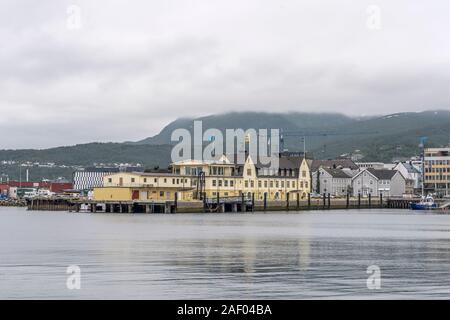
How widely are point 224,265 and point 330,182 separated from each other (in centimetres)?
15026

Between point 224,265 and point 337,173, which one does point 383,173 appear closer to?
point 337,173

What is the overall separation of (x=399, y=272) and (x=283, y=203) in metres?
103

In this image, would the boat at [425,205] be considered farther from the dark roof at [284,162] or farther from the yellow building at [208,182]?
the yellow building at [208,182]

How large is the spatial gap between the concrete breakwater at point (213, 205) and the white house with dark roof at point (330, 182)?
19.9 meters

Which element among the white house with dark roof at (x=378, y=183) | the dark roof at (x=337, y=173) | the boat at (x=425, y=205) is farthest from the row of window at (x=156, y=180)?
the dark roof at (x=337, y=173)

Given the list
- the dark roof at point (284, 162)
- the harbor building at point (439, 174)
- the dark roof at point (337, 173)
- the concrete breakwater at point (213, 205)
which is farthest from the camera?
the harbor building at point (439, 174)

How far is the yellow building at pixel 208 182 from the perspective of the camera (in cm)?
12600

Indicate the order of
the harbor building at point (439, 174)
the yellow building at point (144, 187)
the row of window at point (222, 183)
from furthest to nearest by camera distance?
1. the harbor building at point (439, 174)
2. the row of window at point (222, 183)
3. the yellow building at point (144, 187)

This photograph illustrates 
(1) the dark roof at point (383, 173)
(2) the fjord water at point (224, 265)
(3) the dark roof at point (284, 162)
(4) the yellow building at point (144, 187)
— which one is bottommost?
(2) the fjord water at point (224, 265)

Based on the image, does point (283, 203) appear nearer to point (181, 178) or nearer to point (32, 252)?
point (181, 178)

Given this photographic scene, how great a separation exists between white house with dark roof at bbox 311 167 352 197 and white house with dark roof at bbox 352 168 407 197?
92.1 inches

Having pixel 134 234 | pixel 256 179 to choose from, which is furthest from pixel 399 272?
pixel 256 179

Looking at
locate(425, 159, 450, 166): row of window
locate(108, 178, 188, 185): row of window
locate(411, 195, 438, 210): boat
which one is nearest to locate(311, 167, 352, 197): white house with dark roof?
locate(425, 159, 450, 166): row of window

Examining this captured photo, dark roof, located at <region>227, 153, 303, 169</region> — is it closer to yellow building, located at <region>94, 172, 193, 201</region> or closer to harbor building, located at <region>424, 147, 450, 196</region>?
yellow building, located at <region>94, 172, 193, 201</region>
